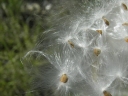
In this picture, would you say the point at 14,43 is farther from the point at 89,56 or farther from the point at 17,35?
the point at 89,56

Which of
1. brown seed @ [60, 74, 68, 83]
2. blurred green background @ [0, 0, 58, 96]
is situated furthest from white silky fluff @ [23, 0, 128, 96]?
blurred green background @ [0, 0, 58, 96]

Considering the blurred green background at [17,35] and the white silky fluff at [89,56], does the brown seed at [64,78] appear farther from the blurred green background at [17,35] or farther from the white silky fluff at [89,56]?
the blurred green background at [17,35]

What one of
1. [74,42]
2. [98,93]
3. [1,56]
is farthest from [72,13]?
[1,56]

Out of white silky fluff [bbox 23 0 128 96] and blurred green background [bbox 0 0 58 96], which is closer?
white silky fluff [bbox 23 0 128 96]

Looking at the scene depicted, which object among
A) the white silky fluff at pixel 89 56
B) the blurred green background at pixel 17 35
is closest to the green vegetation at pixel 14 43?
the blurred green background at pixel 17 35

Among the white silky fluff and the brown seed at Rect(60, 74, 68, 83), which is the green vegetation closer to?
the white silky fluff

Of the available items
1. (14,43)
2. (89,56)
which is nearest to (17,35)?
(14,43)

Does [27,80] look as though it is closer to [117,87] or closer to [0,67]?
[0,67]
